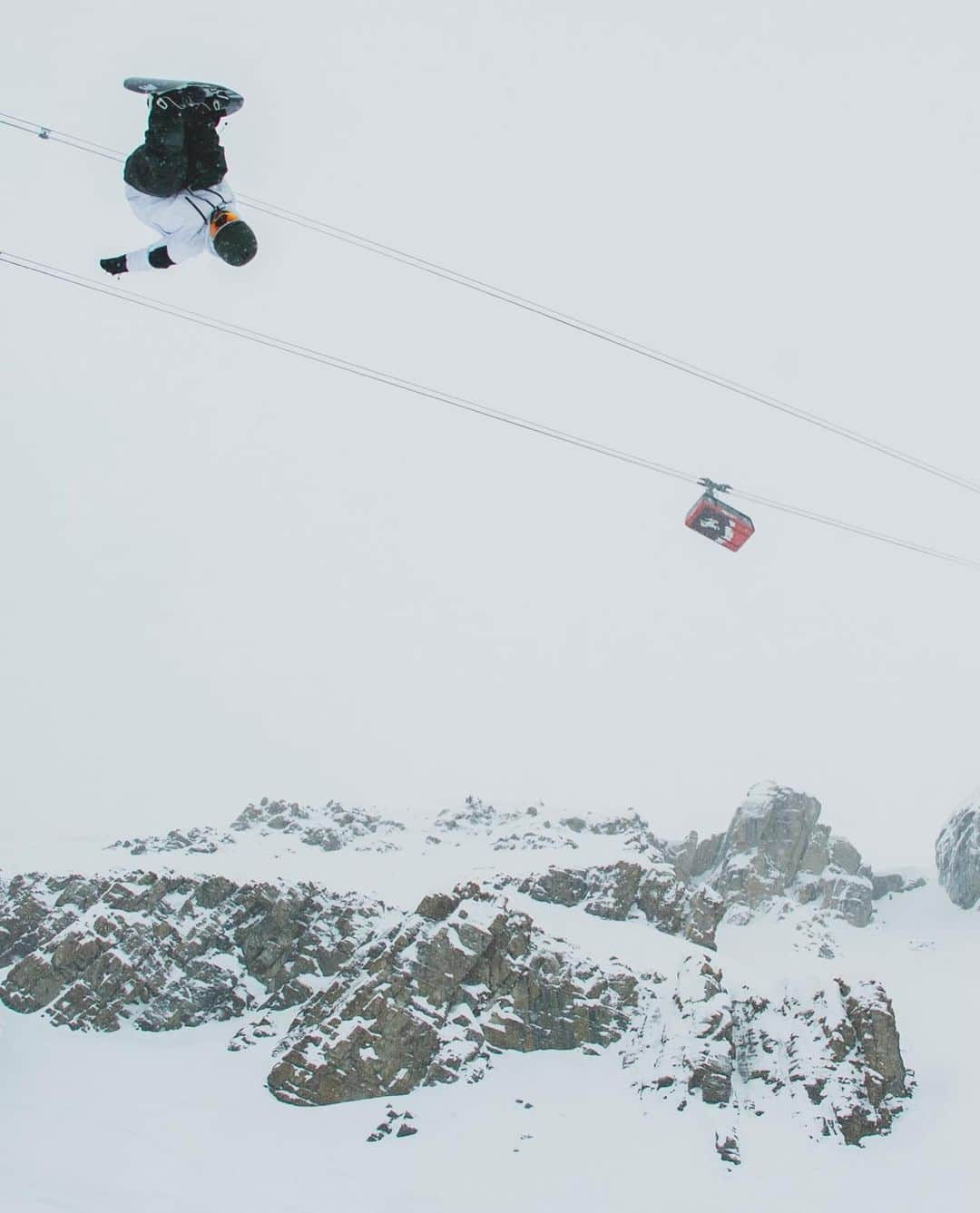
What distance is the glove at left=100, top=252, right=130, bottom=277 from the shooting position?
27.1 feet

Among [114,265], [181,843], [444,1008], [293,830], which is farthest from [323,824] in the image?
[114,265]

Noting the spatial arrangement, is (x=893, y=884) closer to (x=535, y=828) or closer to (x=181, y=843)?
(x=535, y=828)

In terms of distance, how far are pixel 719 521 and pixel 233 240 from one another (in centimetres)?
922

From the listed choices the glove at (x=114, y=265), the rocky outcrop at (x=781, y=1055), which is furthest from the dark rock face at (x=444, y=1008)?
the glove at (x=114, y=265)

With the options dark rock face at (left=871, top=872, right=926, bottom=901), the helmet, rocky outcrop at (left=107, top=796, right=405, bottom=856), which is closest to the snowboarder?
the helmet

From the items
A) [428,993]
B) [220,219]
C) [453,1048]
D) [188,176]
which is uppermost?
[188,176]

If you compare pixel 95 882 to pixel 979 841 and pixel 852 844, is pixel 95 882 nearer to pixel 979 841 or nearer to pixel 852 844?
pixel 852 844

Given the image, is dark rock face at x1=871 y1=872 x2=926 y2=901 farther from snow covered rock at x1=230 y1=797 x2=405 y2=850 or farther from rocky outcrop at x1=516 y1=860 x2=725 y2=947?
snow covered rock at x1=230 y1=797 x2=405 y2=850

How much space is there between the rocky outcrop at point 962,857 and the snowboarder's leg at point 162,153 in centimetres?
10544

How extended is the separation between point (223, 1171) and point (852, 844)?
80.4 m

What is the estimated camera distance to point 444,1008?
50.3 metres

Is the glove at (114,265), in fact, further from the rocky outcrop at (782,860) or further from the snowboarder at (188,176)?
the rocky outcrop at (782,860)

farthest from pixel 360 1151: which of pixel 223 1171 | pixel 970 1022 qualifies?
pixel 970 1022

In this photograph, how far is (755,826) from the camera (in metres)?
95.1
